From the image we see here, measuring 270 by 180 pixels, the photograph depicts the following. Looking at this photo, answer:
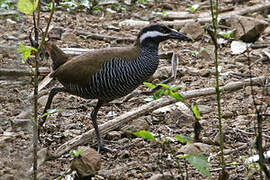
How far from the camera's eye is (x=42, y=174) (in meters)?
3.73

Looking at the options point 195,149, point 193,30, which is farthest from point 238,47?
point 195,149

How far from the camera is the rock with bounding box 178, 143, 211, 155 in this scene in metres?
4.20

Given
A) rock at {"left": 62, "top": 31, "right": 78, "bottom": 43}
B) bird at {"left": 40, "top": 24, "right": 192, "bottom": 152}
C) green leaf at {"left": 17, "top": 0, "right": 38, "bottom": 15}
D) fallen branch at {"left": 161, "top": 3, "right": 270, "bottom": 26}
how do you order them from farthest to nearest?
fallen branch at {"left": 161, "top": 3, "right": 270, "bottom": 26}, rock at {"left": 62, "top": 31, "right": 78, "bottom": 43}, bird at {"left": 40, "top": 24, "right": 192, "bottom": 152}, green leaf at {"left": 17, "top": 0, "right": 38, "bottom": 15}

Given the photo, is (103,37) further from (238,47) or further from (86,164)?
(86,164)

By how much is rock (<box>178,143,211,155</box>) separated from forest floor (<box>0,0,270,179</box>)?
0.07ft

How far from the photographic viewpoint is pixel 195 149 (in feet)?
13.9

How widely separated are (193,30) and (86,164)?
4720mm

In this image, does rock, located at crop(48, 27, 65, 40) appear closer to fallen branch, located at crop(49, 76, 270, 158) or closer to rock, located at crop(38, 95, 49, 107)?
rock, located at crop(38, 95, 49, 107)

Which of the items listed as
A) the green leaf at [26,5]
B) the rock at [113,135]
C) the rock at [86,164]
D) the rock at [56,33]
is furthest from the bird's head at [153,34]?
the rock at [56,33]

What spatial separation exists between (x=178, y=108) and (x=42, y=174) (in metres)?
2.10

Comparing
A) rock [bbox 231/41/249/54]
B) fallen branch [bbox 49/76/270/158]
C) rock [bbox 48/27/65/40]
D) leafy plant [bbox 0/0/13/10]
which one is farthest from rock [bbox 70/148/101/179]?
leafy plant [bbox 0/0/13/10]

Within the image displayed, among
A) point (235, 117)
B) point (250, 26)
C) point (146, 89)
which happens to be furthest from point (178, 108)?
point (250, 26)

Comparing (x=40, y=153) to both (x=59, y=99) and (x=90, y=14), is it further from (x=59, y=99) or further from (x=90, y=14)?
(x=90, y=14)

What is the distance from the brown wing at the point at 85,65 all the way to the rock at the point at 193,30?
10.0 ft
